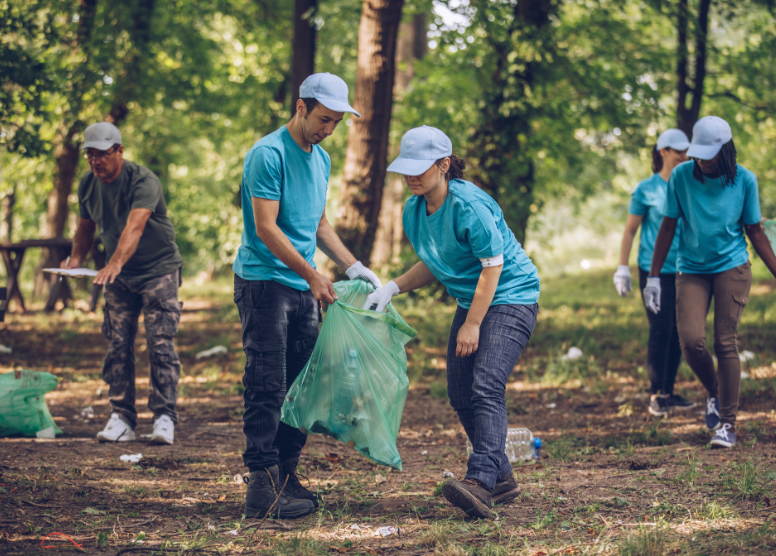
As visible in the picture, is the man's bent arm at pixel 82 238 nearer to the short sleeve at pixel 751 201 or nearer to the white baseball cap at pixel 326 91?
the white baseball cap at pixel 326 91

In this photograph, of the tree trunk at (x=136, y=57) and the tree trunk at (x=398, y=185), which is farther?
the tree trunk at (x=398, y=185)

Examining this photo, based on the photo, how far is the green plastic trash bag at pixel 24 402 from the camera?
461 cm

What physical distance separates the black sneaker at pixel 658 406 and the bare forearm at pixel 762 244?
142 centimetres

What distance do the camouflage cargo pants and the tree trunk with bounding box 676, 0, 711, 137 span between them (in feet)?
20.6

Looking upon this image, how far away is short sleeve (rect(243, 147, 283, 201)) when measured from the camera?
3025 mm

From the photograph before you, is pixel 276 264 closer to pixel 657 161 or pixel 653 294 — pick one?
pixel 653 294

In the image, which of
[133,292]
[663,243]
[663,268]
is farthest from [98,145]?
[663,268]

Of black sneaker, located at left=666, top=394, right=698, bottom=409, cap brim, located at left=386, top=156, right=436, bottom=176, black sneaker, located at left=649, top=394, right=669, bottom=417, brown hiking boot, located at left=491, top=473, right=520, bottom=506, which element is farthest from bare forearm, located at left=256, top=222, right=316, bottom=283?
black sneaker, located at left=666, top=394, right=698, bottom=409

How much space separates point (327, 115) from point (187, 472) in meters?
2.21

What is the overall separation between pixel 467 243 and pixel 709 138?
6.32 ft

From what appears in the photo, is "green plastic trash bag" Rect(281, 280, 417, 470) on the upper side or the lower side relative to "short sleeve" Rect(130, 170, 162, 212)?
lower

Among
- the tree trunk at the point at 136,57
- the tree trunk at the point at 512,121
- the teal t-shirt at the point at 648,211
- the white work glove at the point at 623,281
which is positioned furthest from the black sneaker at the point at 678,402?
the tree trunk at the point at 136,57

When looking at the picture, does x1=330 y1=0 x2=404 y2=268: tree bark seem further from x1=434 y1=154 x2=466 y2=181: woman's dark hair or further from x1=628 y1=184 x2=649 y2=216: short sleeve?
x1=434 y1=154 x2=466 y2=181: woman's dark hair

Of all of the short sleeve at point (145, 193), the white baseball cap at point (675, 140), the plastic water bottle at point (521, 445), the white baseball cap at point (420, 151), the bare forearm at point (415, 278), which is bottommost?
the plastic water bottle at point (521, 445)
